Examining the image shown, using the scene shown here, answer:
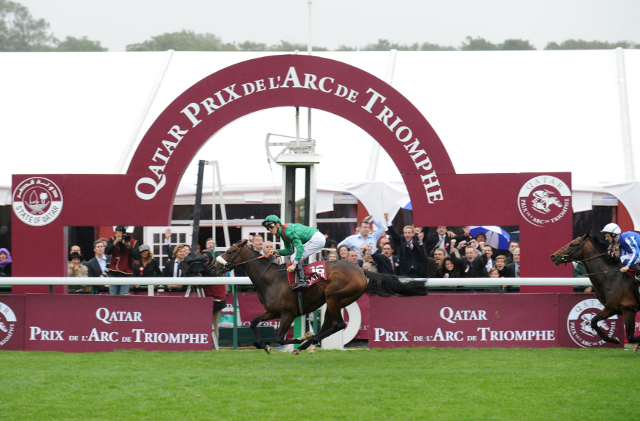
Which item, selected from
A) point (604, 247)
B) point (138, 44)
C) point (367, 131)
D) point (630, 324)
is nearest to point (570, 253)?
point (604, 247)

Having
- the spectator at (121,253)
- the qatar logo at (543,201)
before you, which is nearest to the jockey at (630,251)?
the qatar logo at (543,201)

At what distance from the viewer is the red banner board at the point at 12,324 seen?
30.1 feet

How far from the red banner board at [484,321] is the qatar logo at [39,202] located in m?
4.47

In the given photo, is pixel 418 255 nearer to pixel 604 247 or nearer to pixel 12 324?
pixel 604 247

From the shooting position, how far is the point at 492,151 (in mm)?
14516

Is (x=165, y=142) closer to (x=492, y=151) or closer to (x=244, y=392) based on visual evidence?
(x=244, y=392)

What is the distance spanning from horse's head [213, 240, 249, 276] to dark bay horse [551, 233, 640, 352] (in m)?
3.83

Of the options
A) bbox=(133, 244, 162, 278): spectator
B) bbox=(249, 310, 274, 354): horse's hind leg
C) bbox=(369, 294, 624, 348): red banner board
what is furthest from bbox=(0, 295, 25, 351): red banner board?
bbox=(369, 294, 624, 348): red banner board

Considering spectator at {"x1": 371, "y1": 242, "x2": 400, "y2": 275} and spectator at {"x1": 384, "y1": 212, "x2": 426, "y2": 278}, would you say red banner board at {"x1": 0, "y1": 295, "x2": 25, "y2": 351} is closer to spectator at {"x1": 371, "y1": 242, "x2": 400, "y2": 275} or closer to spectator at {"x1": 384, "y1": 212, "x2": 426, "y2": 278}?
spectator at {"x1": 371, "y1": 242, "x2": 400, "y2": 275}

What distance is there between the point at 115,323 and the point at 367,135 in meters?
7.66

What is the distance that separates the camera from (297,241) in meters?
8.13

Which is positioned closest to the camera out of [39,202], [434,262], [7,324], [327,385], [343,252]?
[327,385]

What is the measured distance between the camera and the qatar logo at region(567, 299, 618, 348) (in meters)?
9.09

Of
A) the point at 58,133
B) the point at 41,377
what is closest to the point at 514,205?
the point at 41,377
